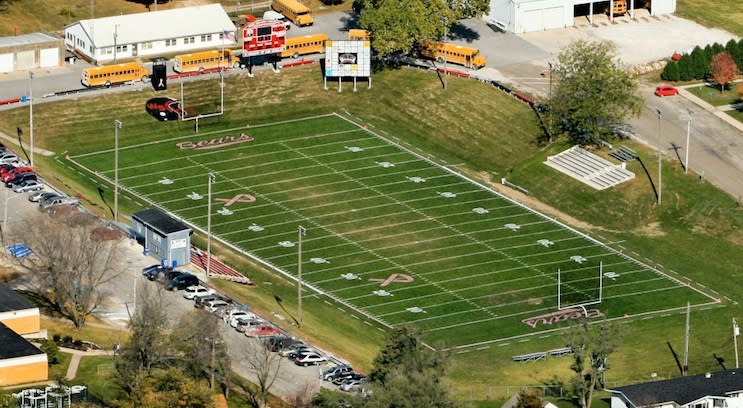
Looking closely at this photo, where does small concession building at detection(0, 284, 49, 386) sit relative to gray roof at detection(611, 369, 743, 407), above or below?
above

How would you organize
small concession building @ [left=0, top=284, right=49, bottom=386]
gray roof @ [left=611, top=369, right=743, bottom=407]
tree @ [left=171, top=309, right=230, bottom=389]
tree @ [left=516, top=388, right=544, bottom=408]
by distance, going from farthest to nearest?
gray roof @ [left=611, top=369, right=743, bottom=407]
tree @ [left=171, top=309, right=230, bottom=389]
small concession building @ [left=0, top=284, right=49, bottom=386]
tree @ [left=516, top=388, right=544, bottom=408]

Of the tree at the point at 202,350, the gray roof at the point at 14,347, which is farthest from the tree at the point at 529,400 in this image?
the gray roof at the point at 14,347

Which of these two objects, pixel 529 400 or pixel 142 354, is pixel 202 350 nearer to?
pixel 142 354

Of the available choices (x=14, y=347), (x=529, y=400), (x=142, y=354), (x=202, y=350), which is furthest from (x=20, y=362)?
(x=529, y=400)

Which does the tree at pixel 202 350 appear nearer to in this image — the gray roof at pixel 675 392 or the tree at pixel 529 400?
the tree at pixel 529 400

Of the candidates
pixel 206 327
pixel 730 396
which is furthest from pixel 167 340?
pixel 730 396

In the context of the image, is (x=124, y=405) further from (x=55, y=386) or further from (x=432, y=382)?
(x=432, y=382)

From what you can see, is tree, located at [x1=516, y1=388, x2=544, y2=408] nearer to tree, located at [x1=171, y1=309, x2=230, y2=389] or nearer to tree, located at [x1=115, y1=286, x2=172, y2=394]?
tree, located at [x1=171, y1=309, x2=230, y2=389]

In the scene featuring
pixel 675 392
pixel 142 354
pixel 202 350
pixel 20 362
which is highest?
pixel 142 354

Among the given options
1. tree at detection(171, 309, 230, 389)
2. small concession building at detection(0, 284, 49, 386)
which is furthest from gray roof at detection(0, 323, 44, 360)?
tree at detection(171, 309, 230, 389)
